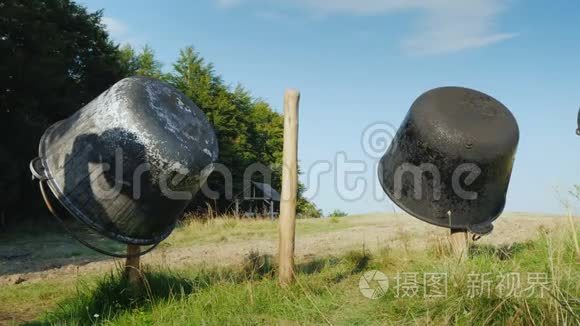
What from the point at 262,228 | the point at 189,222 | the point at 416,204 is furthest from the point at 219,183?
the point at 416,204

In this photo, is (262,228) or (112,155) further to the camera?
(262,228)

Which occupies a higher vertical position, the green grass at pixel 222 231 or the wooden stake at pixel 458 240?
the wooden stake at pixel 458 240

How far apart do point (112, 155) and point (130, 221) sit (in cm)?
61

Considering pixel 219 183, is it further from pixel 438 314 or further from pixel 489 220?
pixel 438 314

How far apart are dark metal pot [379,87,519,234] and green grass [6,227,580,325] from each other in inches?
25.3

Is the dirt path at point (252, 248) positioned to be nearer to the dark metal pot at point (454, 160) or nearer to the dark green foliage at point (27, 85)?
the dark metal pot at point (454, 160)

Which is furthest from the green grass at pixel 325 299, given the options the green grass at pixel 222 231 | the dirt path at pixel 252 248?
the green grass at pixel 222 231

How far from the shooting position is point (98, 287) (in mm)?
5363

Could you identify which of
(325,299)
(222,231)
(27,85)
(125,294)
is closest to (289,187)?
(325,299)

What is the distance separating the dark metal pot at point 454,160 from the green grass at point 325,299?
642 mm

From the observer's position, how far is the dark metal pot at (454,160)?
229 inches

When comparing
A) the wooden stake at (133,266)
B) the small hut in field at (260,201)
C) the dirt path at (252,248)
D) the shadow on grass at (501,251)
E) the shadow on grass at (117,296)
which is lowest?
the small hut in field at (260,201)

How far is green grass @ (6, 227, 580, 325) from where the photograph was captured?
3.67 m

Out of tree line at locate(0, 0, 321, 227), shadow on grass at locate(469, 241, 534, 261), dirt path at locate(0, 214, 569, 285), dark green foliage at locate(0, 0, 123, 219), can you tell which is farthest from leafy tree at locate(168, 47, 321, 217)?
shadow on grass at locate(469, 241, 534, 261)
